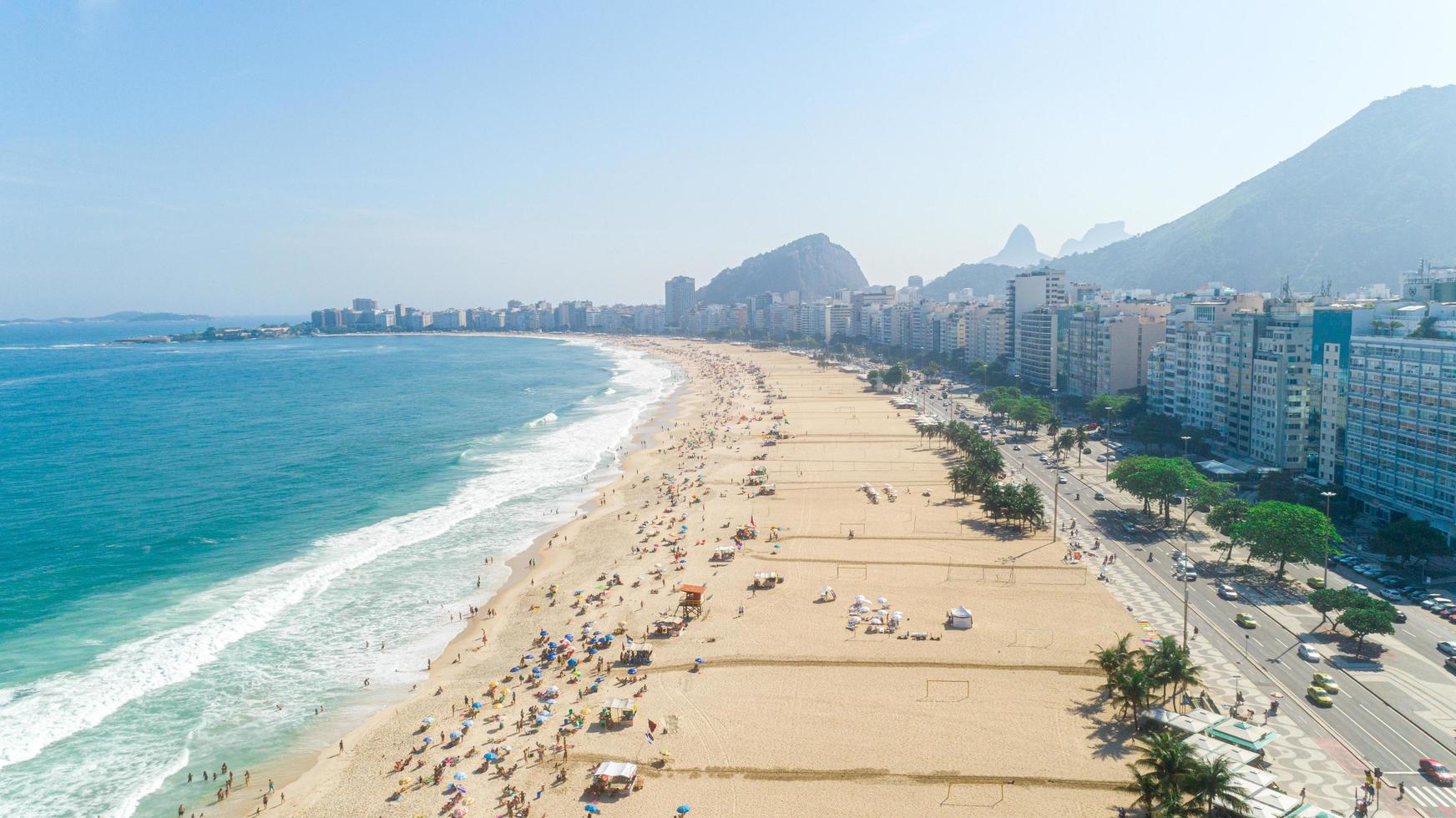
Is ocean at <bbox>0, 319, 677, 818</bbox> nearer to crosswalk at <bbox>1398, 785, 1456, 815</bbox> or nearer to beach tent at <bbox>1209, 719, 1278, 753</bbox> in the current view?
beach tent at <bbox>1209, 719, 1278, 753</bbox>

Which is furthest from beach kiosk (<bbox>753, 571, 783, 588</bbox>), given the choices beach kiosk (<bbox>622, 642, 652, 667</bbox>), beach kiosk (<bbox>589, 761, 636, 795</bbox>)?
beach kiosk (<bbox>589, 761, 636, 795</bbox>)

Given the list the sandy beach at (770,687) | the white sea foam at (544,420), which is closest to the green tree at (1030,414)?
the sandy beach at (770,687)

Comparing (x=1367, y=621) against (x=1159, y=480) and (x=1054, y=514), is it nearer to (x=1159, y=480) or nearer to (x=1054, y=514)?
(x=1159, y=480)

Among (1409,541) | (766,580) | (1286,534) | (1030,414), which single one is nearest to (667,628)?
(766,580)

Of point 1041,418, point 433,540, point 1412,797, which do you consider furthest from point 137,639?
point 1041,418

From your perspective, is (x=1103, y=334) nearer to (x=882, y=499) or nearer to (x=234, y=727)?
(x=882, y=499)

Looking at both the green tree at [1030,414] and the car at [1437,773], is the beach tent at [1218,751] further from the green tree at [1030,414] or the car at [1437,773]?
the green tree at [1030,414]
